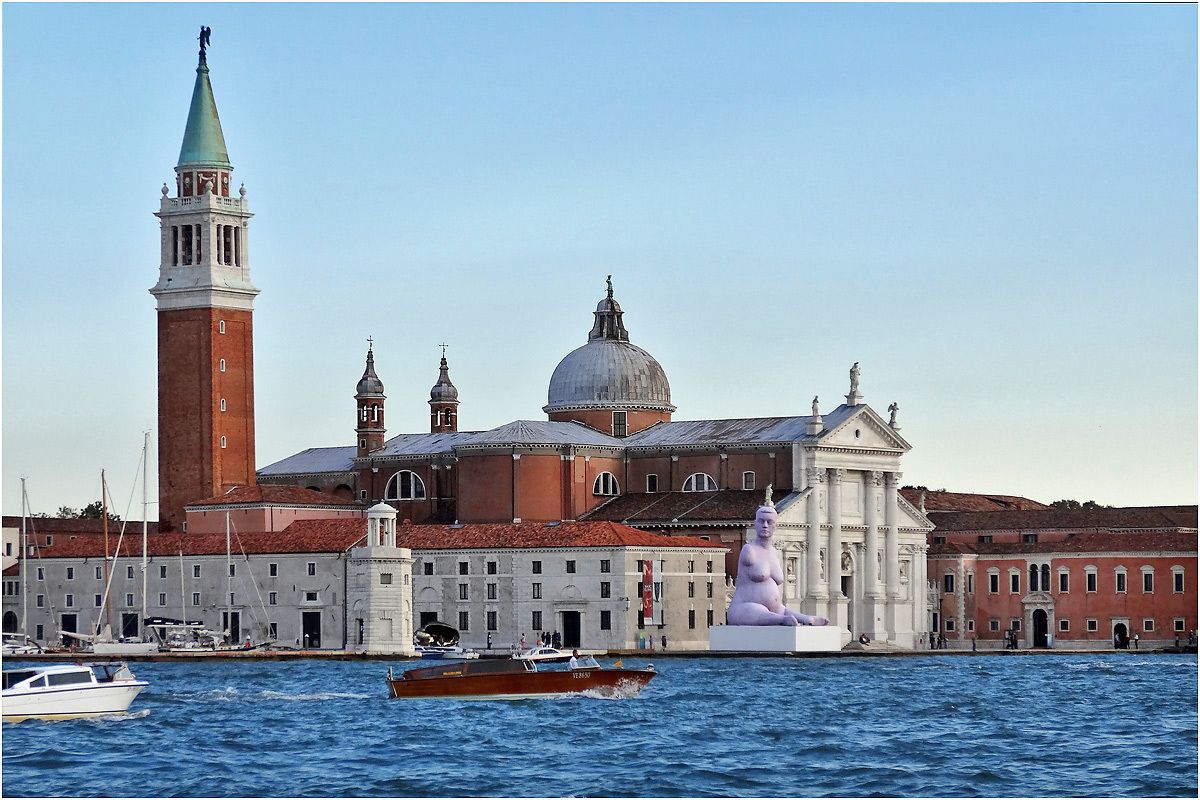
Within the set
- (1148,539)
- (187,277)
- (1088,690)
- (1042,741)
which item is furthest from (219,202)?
(1042,741)

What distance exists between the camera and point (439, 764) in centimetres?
3722

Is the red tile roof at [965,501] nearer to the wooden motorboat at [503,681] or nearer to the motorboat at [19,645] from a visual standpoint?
the motorboat at [19,645]

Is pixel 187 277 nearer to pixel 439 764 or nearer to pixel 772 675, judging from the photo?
pixel 772 675

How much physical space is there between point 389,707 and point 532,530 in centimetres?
2750

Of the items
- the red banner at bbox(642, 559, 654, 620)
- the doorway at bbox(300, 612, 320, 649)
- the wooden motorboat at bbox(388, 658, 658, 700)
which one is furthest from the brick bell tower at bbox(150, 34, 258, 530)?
the wooden motorboat at bbox(388, 658, 658, 700)

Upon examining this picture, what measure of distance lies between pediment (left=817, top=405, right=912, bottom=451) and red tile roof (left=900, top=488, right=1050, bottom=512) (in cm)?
570

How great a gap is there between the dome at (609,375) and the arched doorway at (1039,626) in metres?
13.6

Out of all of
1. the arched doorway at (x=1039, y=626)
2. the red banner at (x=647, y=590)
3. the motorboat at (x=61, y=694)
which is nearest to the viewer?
the motorboat at (x=61, y=694)

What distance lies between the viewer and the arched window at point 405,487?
281 ft

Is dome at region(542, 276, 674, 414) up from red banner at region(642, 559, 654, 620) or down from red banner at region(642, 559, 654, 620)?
up

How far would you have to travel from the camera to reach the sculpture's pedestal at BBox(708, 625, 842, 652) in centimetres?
7025

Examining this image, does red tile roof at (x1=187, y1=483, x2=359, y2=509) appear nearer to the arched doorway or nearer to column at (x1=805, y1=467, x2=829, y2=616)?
column at (x1=805, y1=467, x2=829, y2=616)

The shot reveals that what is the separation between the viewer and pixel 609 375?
86.8m

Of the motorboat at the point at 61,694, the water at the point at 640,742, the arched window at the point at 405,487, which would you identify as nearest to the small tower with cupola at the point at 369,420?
the arched window at the point at 405,487
